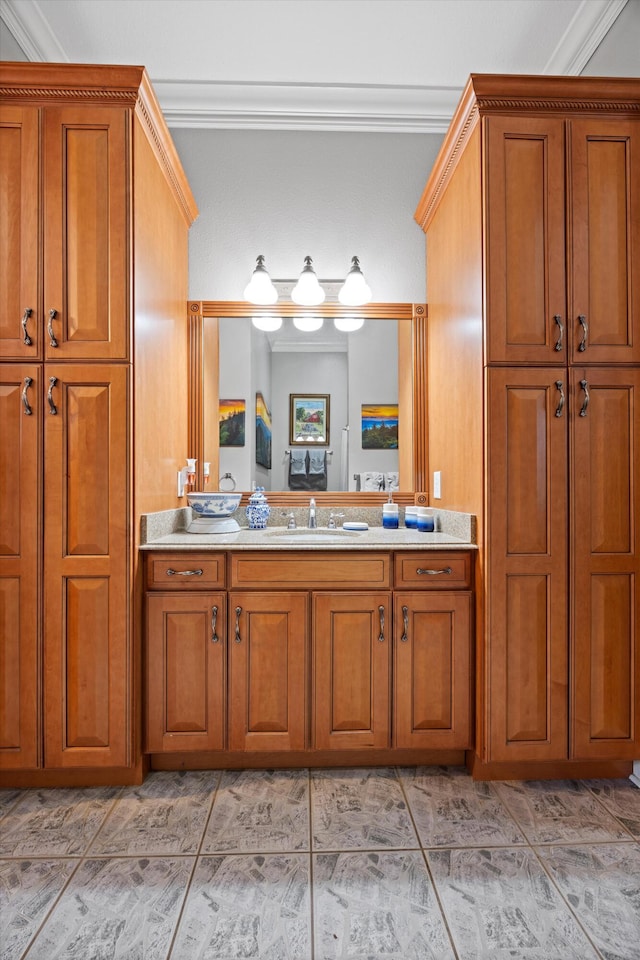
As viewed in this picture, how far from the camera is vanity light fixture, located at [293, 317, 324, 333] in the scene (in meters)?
2.86

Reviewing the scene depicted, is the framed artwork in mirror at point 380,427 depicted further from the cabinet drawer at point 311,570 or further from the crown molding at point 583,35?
the crown molding at point 583,35

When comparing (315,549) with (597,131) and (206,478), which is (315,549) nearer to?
(206,478)

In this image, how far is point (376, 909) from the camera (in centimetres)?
149

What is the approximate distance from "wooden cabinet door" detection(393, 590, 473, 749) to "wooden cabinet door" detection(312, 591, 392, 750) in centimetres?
5

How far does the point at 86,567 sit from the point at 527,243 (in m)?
1.98

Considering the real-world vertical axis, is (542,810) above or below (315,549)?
below

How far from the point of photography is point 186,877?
1.61 meters

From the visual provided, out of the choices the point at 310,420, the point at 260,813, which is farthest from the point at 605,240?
the point at 260,813

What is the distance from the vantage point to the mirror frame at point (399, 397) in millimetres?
2832

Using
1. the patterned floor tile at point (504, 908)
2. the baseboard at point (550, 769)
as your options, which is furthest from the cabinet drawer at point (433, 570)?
the patterned floor tile at point (504, 908)

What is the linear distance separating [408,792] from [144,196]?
2.42m

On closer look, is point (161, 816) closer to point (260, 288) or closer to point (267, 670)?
point (267, 670)

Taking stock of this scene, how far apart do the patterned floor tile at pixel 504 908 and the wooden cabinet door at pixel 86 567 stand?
3.85ft

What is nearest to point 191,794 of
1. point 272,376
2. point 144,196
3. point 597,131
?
point 272,376
